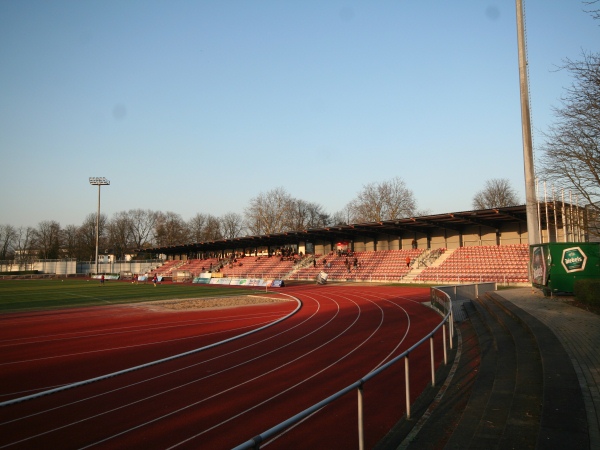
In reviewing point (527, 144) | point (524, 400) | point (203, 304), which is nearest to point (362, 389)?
point (524, 400)

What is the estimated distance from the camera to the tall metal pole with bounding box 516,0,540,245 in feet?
72.6

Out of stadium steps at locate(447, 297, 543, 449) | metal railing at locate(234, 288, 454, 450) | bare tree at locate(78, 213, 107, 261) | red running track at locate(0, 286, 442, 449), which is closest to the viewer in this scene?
metal railing at locate(234, 288, 454, 450)

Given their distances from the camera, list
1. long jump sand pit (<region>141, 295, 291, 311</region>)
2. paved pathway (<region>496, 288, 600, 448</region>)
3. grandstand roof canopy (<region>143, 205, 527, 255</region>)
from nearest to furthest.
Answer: paved pathway (<region>496, 288, 600, 448</region>) → long jump sand pit (<region>141, 295, 291, 311</region>) → grandstand roof canopy (<region>143, 205, 527, 255</region>)

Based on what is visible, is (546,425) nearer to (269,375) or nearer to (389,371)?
(389,371)

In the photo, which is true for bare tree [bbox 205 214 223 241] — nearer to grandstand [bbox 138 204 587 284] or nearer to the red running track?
grandstand [bbox 138 204 587 284]

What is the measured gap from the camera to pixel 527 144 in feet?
74.9

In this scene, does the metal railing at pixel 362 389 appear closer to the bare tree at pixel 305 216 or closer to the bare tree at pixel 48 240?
the bare tree at pixel 305 216

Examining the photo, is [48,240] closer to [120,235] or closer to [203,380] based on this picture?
[120,235]

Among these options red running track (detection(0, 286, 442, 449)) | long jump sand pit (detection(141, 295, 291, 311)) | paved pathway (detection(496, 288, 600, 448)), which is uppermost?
paved pathway (detection(496, 288, 600, 448))

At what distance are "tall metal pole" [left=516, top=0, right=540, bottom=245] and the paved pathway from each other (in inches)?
242

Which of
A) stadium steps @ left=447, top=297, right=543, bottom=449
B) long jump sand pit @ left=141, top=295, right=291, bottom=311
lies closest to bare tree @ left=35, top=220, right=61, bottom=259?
long jump sand pit @ left=141, top=295, right=291, bottom=311

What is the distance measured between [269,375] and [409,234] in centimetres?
3886

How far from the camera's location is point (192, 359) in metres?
11.4

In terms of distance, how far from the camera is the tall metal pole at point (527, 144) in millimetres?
22141
